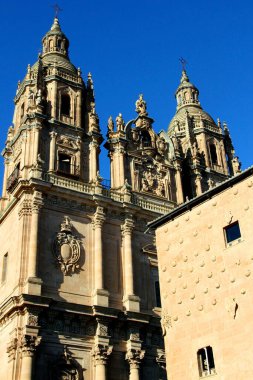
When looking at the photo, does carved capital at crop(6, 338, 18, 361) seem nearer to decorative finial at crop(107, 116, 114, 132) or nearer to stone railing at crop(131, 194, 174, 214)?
stone railing at crop(131, 194, 174, 214)

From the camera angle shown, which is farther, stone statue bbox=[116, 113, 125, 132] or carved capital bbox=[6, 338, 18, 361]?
stone statue bbox=[116, 113, 125, 132]

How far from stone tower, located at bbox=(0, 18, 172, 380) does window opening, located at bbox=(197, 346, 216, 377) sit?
909 cm

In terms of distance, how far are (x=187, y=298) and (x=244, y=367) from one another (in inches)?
153

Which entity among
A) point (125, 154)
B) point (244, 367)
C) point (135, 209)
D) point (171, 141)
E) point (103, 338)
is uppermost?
point (171, 141)

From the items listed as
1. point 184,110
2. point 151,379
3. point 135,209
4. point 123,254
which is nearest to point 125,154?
point 135,209

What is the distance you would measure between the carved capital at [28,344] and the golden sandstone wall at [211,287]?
7777 mm

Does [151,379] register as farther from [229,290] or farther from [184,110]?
[184,110]

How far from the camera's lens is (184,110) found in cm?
4559

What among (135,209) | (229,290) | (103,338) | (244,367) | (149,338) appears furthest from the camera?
(135,209)

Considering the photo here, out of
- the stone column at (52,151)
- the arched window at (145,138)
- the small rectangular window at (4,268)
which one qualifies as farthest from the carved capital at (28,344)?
the arched window at (145,138)

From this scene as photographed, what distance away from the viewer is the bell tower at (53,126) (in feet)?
110

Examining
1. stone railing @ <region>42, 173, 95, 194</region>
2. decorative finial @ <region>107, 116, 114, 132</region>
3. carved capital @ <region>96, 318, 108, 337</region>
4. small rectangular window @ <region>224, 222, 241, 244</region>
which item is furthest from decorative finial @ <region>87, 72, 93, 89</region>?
small rectangular window @ <region>224, 222, 241, 244</region>

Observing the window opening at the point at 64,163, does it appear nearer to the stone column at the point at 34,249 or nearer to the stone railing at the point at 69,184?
the stone railing at the point at 69,184

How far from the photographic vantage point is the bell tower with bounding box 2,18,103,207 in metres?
33.5
